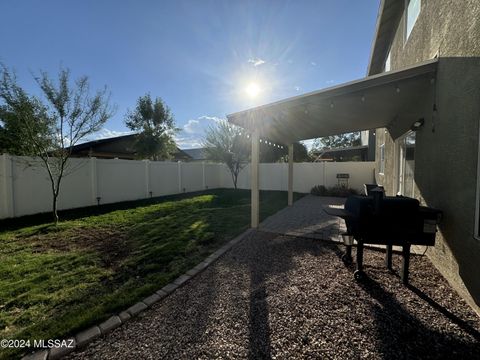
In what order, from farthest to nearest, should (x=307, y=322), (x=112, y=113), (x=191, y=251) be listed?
(x=112, y=113)
(x=191, y=251)
(x=307, y=322)

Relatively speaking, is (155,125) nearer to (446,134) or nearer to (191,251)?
(191,251)

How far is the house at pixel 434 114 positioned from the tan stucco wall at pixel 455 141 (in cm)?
1

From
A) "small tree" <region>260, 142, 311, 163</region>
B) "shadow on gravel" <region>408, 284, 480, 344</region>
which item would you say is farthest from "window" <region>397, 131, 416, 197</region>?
"small tree" <region>260, 142, 311, 163</region>

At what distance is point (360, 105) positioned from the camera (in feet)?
15.1

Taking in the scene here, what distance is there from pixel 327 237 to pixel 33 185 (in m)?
9.20

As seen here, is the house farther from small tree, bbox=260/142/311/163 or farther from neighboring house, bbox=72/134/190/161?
neighboring house, bbox=72/134/190/161

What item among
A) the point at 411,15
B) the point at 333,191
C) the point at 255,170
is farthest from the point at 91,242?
the point at 333,191

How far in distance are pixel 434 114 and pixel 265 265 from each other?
3619 mm

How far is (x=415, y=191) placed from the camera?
4.55 metres

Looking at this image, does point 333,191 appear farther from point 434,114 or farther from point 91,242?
point 91,242

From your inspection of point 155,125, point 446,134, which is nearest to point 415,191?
point 446,134

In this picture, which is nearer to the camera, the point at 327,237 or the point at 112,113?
the point at 327,237

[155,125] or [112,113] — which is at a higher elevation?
[155,125]

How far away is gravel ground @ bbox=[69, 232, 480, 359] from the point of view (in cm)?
189
